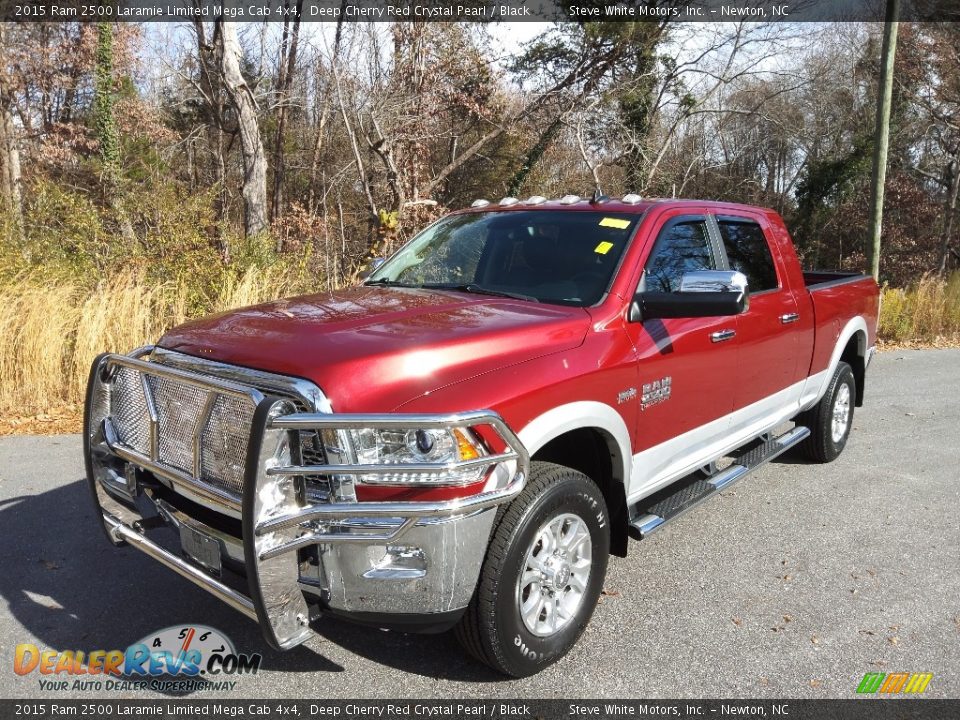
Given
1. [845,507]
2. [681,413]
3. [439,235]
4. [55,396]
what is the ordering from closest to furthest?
1. [681,413]
2. [439,235]
3. [845,507]
4. [55,396]

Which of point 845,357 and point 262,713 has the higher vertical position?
point 845,357

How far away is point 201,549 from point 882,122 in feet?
46.9

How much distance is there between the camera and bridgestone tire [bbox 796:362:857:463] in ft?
18.7

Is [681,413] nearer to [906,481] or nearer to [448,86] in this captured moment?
[906,481]

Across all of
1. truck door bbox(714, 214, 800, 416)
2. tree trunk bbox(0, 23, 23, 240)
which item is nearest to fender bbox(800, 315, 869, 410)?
truck door bbox(714, 214, 800, 416)

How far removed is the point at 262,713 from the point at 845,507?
13.2 feet


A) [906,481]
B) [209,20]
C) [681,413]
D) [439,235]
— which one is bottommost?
[906,481]

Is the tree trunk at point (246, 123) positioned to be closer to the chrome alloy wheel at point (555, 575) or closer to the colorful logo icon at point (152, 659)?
the colorful logo icon at point (152, 659)

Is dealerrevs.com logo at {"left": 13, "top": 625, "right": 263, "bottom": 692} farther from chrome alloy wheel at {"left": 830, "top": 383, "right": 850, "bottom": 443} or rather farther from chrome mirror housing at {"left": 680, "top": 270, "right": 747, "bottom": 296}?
chrome alloy wheel at {"left": 830, "top": 383, "right": 850, "bottom": 443}

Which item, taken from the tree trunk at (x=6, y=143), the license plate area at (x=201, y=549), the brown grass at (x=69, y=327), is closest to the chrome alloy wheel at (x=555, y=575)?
the license plate area at (x=201, y=549)

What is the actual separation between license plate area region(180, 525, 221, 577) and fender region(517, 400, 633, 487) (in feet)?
4.10

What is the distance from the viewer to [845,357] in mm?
6324

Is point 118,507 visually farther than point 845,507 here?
No

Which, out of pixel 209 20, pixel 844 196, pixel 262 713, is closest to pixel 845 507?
pixel 262 713
